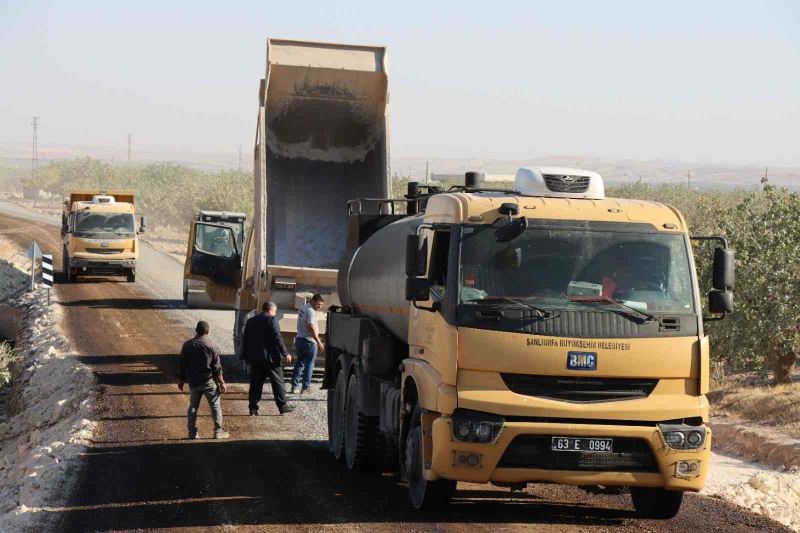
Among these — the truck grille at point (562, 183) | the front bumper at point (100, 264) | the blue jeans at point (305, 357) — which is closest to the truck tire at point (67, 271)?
the front bumper at point (100, 264)

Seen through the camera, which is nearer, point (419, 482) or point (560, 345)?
point (560, 345)

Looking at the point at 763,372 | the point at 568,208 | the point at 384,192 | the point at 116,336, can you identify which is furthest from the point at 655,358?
the point at 116,336

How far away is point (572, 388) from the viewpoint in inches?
388

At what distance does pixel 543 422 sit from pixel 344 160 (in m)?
12.5

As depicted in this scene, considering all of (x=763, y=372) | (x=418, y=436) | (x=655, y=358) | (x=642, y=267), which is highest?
(x=642, y=267)

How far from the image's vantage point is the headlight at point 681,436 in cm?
988

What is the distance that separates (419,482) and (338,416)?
12.2ft

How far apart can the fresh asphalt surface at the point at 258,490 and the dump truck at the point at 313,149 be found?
254 centimetres

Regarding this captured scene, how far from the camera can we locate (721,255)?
10016 millimetres

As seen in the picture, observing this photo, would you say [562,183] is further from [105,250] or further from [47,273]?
[105,250]

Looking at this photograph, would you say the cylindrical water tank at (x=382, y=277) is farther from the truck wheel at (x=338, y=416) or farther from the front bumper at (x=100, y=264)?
the front bumper at (x=100, y=264)

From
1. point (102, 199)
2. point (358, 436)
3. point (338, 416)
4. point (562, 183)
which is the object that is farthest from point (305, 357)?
point (102, 199)

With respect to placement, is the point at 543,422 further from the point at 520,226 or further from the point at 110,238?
the point at 110,238

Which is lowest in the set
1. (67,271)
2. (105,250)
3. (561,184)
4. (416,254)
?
(67,271)
